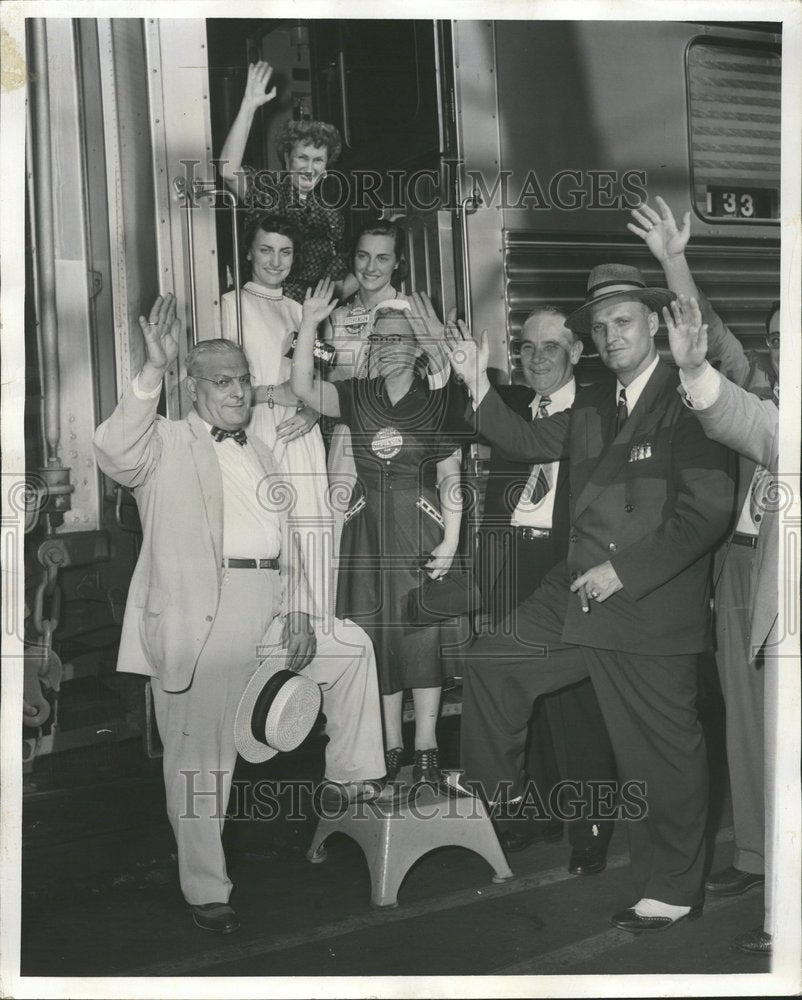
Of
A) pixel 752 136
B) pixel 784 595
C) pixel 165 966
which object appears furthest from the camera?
pixel 752 136

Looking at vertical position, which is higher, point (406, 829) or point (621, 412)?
point (621, 412)

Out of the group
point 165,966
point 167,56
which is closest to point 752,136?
point 167,56

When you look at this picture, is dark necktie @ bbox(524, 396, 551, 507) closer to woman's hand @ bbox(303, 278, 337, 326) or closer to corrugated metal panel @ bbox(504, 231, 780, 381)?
corrugated metal panel @ bbox(504, 231, 780, 381)

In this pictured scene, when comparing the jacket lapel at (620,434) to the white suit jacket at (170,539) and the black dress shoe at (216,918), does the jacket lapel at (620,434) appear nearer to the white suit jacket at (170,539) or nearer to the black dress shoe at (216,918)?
the white suit jacket at (170,539)

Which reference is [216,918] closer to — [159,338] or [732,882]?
[732,882]

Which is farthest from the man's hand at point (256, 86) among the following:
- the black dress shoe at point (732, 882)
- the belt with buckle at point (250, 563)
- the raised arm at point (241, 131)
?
the black dress shoe at point (732, 882)

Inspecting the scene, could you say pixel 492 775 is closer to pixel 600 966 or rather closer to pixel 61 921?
A: pixel 600 966

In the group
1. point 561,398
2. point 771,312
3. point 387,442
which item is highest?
point 771,312

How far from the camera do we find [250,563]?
3.69 m

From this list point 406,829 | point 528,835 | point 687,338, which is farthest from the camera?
point 528,835

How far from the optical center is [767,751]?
373cm

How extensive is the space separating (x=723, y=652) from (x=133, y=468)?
197 centimetres

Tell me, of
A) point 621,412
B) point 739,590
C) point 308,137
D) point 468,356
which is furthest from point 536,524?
point 308,137

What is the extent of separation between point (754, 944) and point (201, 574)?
6.56ft
